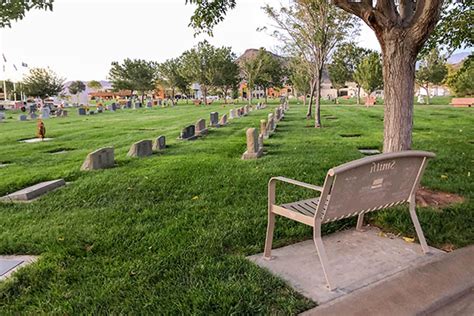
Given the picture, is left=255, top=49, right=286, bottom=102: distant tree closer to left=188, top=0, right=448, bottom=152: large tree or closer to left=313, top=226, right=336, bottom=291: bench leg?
left=188, top=0, right=448, bottom=152: large tree

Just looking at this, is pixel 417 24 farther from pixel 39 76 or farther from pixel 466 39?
pixel 39 76

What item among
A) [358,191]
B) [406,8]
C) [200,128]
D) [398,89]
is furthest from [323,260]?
[200,128]

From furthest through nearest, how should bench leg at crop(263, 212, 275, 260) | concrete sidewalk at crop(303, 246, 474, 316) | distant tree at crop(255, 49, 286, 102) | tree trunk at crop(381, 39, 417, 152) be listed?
distant tree at crop(255, 49, 286, 102)
tree trunk at crop(381, 39, 417, 152)
bench leg at crop(263, 212, 275, 260)
concrete sidewalk at crop(303, 246, 474, 316)

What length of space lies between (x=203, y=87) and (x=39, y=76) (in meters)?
23.3

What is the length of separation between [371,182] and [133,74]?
6177 cm

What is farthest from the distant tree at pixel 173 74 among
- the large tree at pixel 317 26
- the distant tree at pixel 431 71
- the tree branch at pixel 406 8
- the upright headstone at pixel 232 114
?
the tree branch at pixel 406 8

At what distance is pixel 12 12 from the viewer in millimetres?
6484

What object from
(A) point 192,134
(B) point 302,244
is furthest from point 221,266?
(A) point 192,134

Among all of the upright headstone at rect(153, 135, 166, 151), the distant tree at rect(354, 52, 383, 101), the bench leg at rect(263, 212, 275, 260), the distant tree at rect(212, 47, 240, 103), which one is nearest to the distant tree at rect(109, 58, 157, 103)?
the distant tree at rect(212, 47, 240, 103)

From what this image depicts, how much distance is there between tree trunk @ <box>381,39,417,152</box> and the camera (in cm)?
461

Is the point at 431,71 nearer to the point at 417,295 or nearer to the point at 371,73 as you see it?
the point at 371,73

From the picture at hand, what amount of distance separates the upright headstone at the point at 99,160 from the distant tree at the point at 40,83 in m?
52.2

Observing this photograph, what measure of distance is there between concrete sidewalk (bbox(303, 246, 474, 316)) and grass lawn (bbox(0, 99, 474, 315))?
0.29m

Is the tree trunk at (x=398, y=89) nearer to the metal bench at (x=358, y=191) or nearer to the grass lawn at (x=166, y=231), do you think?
the grass lawn at (x=166, y=231)
